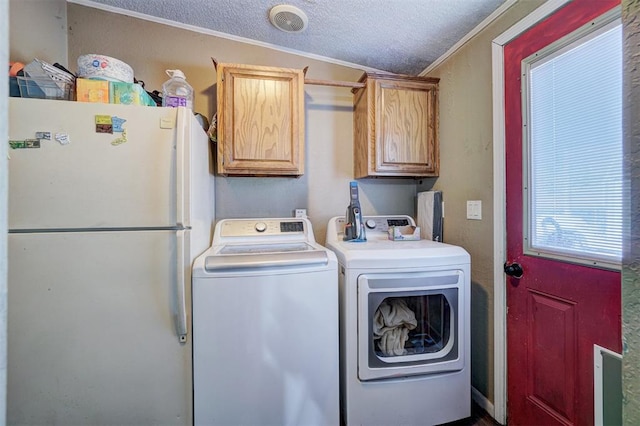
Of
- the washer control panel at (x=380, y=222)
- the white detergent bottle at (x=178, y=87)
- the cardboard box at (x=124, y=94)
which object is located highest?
the white detergent bottle at (x=178, y=87)

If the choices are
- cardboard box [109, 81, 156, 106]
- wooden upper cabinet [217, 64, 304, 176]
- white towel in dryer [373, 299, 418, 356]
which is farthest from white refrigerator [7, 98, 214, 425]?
white towel in dryer [373, 299, 418, 356]

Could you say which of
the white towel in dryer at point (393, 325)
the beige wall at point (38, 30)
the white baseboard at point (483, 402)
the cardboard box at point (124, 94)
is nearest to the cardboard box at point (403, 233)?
the white towel in dryer at point (393, 325)

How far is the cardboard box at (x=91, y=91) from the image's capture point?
118 cm

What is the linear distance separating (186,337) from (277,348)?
0.43m

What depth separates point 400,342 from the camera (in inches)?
56.8

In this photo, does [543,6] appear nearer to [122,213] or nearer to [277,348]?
[277,348]

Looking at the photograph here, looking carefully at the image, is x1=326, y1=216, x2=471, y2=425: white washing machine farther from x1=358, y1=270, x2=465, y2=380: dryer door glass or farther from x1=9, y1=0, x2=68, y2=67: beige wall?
x1=9, y1=0, x2=68, y2=67: beige wall

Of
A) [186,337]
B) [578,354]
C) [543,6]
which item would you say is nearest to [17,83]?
[186,337]

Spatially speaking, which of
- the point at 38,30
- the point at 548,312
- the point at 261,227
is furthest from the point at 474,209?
the point at 38,30

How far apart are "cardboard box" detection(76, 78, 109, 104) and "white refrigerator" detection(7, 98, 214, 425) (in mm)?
131

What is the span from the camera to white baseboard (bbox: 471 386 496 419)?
1431 millimetres

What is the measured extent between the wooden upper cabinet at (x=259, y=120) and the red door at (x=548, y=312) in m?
1.26

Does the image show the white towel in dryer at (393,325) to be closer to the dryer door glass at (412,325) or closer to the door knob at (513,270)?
the dryer door glass at (412,325)

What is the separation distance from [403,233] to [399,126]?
2.68 feet
